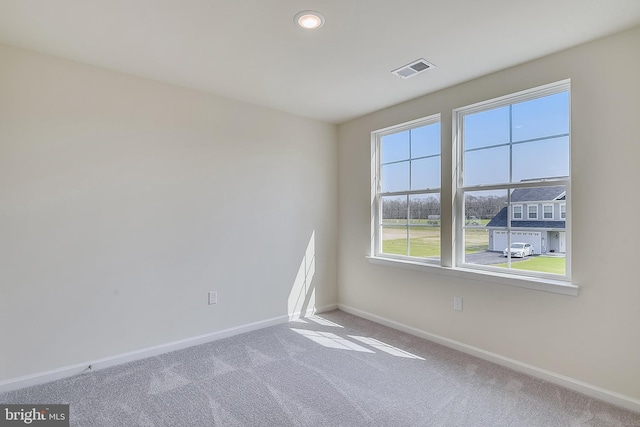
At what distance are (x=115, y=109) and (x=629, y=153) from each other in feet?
12.4

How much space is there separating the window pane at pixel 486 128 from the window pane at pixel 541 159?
0.60 ft

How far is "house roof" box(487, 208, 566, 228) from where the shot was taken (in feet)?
8.05

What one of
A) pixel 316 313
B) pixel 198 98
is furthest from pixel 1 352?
pixel 316 313

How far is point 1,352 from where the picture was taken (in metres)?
2.22

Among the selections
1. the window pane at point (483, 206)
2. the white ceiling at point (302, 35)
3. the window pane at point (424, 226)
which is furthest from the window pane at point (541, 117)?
the window pane at point (424, 226)

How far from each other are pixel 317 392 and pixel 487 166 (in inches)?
92.2

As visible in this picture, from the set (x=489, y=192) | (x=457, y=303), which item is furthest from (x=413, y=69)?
(x=457, y=303)

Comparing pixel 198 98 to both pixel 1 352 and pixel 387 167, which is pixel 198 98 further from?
pixel 1 352

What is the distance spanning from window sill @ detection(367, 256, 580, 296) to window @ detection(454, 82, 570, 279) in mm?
90

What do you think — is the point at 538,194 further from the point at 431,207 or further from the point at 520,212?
the point at 431,207

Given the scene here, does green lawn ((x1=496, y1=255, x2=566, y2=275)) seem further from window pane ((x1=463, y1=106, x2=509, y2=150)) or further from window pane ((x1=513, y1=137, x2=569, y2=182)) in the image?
window pane ((x1=463, y1=106, x2=509, y2=150))

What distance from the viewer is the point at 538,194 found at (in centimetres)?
255

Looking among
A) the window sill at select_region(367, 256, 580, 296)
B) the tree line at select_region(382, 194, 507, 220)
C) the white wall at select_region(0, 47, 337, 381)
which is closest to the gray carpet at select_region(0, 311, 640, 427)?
the white wall at select_region(0, 47, 337, 381)

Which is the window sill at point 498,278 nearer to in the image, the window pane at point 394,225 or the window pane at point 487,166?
the window pane at point 394,225
